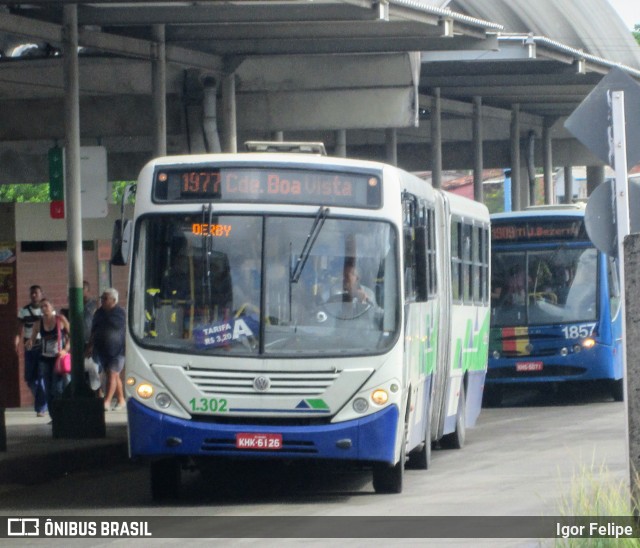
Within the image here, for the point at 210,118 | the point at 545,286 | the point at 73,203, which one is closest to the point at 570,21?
the point at 545,286

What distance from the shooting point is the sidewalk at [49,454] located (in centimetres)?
1534

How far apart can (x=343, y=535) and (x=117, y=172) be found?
33717 millimetres

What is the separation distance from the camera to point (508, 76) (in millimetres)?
30609

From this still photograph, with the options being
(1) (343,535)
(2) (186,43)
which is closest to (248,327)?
(1) (343,535)

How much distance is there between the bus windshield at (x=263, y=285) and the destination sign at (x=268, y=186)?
0.50 feet

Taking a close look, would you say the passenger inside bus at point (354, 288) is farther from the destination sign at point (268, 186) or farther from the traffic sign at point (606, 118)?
the traffic sign at point (606, 118)

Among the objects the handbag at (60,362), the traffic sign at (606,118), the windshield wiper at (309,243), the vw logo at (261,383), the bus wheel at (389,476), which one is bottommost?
the bus wheel at (389,476)

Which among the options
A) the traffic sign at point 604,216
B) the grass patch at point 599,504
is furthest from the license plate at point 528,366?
the grass patch at point 599,504

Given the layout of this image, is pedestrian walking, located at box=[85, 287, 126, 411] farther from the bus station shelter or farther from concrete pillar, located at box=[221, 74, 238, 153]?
concrete pillar, located at box=[221, 74, 238, 153]

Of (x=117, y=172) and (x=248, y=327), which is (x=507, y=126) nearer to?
(x=117, y=172)

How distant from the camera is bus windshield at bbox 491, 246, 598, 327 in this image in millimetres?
24391

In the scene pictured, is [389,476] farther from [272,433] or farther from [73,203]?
[73,203]

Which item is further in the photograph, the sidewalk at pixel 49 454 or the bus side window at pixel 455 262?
the bus side window at pixel 455 262

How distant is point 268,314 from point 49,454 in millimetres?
4375
